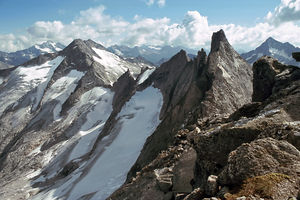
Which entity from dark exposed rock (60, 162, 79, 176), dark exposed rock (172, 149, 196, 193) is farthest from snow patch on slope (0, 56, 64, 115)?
dark exposed rock (172, 149, 196, 193)

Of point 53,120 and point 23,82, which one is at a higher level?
point 23,82

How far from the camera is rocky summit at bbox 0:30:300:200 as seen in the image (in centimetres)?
815

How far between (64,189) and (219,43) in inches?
1527

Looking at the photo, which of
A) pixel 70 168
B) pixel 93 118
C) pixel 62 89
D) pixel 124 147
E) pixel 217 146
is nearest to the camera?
pixel 217 146

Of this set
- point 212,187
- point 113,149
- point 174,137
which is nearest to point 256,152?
point 212,187

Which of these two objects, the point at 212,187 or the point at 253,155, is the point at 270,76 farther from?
the point at 212,187

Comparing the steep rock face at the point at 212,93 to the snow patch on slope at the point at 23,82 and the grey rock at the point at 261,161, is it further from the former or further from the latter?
the snow patch on slope at the point at 23,82

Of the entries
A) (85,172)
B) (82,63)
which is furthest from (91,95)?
(85,172)

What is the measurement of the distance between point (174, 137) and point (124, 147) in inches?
1123

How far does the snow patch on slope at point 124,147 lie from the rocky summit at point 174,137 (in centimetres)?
28

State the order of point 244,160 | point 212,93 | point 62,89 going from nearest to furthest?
1. point 244,160
2. point 212,93
3. point 62,89

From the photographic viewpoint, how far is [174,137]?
24.1 meters

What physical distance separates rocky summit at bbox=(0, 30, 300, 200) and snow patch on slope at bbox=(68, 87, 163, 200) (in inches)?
11.0

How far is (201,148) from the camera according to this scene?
38.3 ft
